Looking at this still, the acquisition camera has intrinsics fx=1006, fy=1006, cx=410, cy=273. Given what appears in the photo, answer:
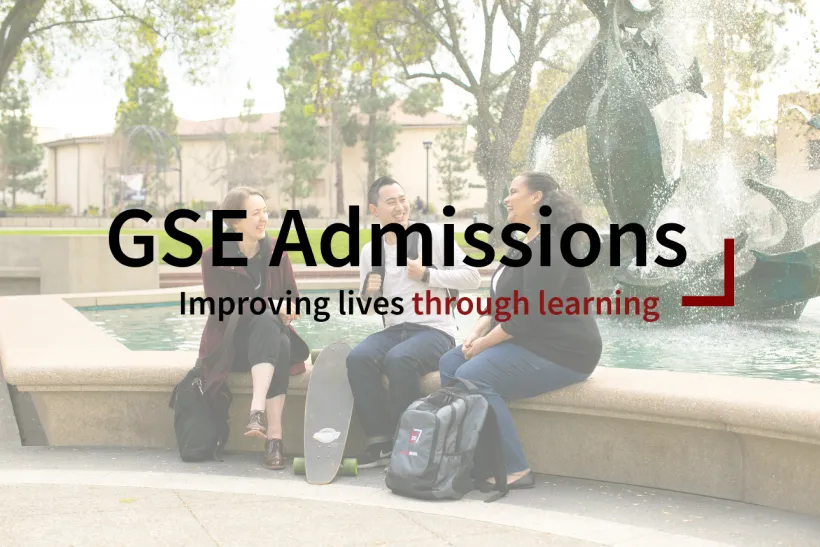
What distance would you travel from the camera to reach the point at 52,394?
5234 millimetres

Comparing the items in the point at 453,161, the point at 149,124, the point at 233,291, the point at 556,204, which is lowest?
the point at 233,291

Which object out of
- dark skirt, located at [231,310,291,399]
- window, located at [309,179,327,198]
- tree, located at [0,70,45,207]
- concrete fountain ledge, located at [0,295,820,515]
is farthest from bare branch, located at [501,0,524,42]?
tree, located at [0,70,45,207]

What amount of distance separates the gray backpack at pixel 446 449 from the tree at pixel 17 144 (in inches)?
3041

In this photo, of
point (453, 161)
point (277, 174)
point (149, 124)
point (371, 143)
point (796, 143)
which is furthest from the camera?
point (149, 124)

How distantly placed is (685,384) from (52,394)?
10.4 feet

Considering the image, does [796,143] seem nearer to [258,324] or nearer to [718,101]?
[718,101]

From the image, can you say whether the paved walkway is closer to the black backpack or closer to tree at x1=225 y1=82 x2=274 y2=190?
the black backpack

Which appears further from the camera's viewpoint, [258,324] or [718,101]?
[718,101]

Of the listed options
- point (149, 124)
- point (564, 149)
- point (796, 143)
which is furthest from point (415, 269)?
point (149, 124)

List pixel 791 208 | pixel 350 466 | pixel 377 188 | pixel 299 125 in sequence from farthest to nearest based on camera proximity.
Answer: pixel 299 125 → pixel 791 208 → pixel 377 188 → pixel 350 466

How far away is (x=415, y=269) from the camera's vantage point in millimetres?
5035

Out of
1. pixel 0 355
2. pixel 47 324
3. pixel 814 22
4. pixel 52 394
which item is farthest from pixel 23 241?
pixel 814 22

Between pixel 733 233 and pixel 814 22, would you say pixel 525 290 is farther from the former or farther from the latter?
pixel 814 22

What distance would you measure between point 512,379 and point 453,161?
66633 millimetres
